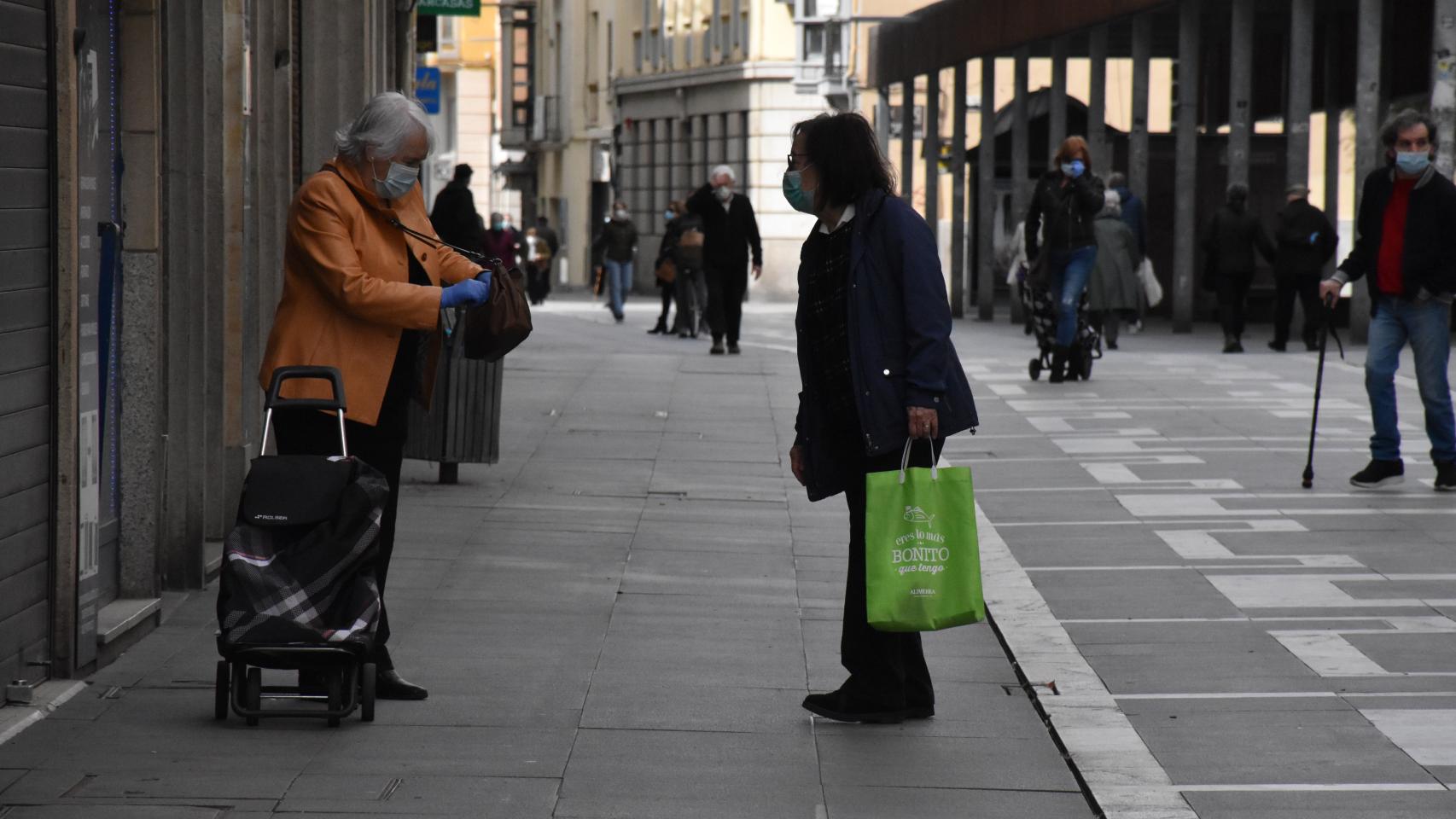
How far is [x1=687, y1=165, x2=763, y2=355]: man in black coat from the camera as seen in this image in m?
23.6

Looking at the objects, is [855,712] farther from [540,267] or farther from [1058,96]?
[540,267]

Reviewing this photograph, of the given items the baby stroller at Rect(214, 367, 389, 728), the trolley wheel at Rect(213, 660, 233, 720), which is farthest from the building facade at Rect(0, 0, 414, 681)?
the baby stroller at Rect(214, 367, 389, 728)

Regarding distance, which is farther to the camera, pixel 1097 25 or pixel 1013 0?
pixel 1013 0

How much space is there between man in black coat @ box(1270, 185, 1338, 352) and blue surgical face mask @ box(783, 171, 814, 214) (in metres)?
17.7

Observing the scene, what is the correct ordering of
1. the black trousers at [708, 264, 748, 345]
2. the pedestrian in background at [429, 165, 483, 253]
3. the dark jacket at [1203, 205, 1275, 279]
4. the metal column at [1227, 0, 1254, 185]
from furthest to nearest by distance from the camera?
the metal column at [1227, 0, 1254, 185] < the dark jacket at [1203, 205, 1275, 279] < the black trousers at [708, 264, 748, 345] < the pedestrian in background at [429, 165, 483, 253]

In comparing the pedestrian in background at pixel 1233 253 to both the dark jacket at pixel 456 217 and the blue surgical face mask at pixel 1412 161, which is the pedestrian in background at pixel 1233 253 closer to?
the dark jacket at pixel 456 217

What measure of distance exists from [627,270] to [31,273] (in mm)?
28925

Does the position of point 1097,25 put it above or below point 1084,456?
above

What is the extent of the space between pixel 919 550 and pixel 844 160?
1.10 meters

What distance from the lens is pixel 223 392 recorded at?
8.70 m

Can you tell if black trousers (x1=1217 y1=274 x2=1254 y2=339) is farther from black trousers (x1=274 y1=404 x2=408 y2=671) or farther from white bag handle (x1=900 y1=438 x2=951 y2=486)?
black trousers (x1=274 y1=404 x2=408 y2=671)

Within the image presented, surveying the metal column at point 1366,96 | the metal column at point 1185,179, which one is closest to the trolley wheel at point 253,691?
the metal column at point 1366,96

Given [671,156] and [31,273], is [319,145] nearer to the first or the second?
[31,273]

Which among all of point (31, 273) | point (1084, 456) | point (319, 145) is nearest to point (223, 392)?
point (31, 273)
